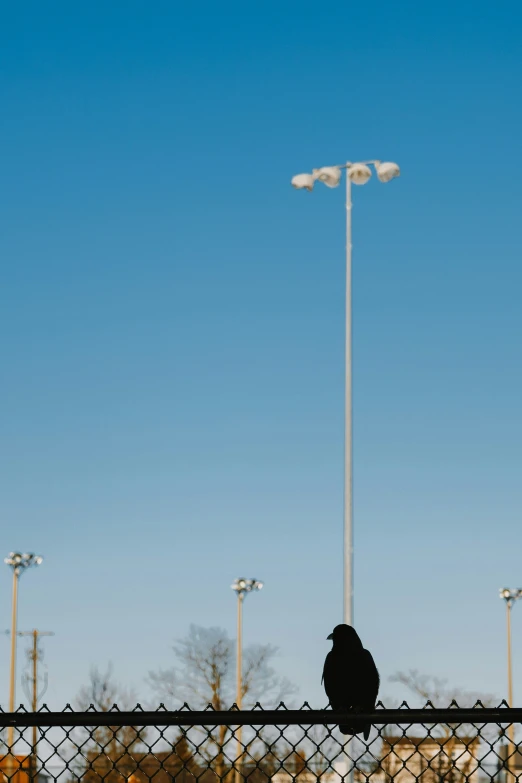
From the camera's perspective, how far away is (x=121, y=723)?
3.77 meters

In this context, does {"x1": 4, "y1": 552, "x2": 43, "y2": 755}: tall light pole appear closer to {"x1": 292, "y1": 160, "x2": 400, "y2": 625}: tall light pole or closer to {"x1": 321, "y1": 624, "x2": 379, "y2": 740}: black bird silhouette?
{"x1": 292, "y1": 160, "x2": 400, "y2": 625}: tall light pole

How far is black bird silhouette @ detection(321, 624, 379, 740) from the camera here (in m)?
4.36

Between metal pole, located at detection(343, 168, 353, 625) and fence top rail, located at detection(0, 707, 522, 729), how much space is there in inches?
475

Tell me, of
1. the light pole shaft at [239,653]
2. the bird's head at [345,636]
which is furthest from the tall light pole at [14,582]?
the bird's head at [345,636]

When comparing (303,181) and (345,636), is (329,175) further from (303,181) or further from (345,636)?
(345,636)

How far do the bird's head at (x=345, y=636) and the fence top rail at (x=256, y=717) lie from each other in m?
A: 0.71

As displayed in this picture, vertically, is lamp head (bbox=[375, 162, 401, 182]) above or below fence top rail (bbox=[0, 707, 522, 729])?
above

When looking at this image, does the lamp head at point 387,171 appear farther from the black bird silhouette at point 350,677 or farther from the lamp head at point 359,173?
the black bird silhouette at point 350,677

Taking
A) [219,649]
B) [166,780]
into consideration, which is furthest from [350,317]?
[166,780]

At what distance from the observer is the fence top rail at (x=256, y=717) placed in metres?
3.74

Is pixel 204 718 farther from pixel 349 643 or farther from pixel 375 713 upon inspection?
pixel 349 643

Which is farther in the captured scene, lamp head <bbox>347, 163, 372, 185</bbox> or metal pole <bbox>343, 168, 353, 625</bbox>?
lamp head <bbox>347, 163, 372, 185</bbox>

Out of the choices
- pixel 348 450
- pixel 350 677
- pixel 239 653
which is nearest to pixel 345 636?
pixel 350 677

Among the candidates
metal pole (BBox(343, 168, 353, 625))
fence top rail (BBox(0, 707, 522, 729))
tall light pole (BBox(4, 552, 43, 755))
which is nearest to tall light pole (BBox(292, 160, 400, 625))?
metal pole (BBox(343, 168, 353, 625))
